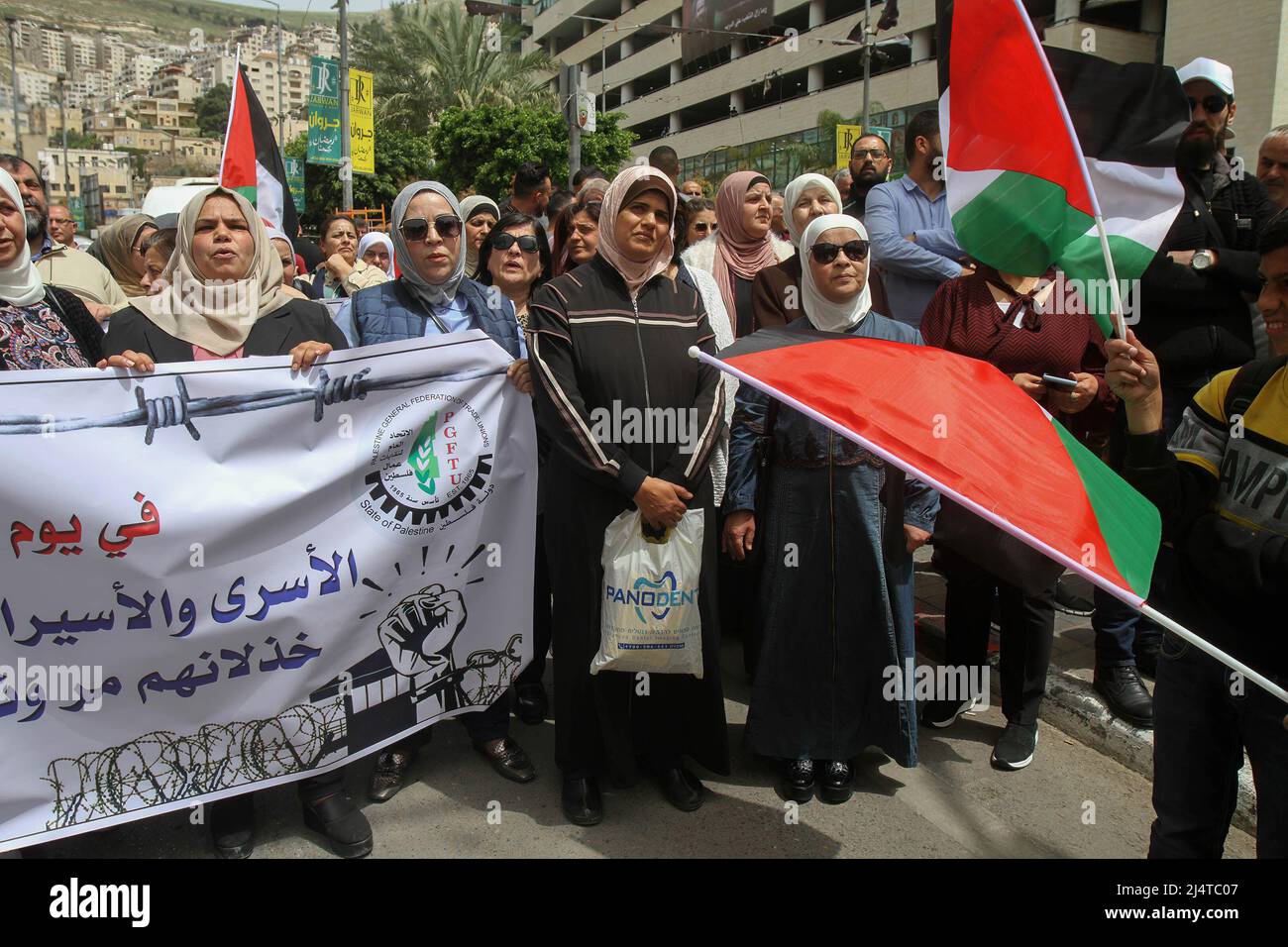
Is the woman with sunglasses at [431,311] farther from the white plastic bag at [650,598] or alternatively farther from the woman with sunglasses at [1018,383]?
the woman with sunglasses at [1018,383]

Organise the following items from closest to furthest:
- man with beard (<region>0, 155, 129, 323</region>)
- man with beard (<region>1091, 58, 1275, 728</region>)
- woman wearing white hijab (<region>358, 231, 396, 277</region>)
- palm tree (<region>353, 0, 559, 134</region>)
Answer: man with beard (<region>1091, 58, 1275, 728</region>)
man with beard (<region>0, 155, 129, 323</region>)
woman wearing white hijab (<region>358, 231, 396, 277</region>)
palm tree (<region>353, 0, 559, 134</region>)

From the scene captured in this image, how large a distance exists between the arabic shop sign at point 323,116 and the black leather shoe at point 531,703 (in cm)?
1481

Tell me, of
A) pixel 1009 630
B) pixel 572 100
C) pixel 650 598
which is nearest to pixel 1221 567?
pixel 650 598

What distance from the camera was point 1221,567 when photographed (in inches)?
83.4

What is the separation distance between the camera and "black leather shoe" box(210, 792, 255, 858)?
3029mm

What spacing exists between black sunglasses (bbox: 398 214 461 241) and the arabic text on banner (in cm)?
1450

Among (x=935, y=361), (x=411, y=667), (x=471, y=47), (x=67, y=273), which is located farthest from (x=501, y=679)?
(x=471, y=47)

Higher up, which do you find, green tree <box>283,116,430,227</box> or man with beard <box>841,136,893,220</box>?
green tree <box>283,116,430,227</box>

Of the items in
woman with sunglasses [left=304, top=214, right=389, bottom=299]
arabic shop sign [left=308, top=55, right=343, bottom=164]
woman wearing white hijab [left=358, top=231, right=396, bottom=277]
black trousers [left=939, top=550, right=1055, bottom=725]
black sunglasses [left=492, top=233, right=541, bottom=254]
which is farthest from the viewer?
arabic shop sign [left=308, top=55, right=343, bottom=164]

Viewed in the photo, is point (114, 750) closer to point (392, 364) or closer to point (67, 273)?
point (392, 364)

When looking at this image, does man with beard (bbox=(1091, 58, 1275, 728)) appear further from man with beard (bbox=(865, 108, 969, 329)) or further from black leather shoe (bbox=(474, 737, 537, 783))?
black leather shoe (bbox=(474, 737, 537, 783))

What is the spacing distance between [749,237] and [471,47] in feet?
113

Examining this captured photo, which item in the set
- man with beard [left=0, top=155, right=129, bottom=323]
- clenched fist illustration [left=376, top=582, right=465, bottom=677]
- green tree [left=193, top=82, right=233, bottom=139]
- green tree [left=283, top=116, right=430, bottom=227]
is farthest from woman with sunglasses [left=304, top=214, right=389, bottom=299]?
green tree [left=193, top=82, right=233, bottom=139]

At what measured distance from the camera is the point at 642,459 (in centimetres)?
321
